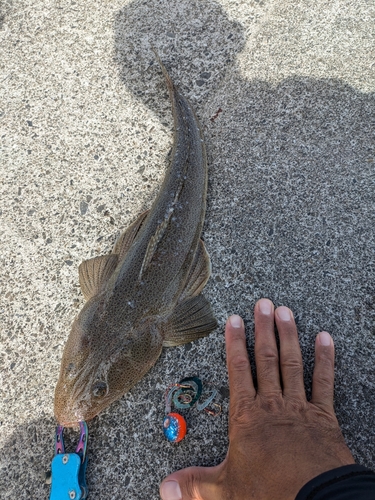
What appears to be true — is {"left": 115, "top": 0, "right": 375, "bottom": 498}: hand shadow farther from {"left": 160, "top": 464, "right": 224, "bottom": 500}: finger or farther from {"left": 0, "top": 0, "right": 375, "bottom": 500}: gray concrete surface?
{"left": 160, "top": 464, "right": 224, "bottom": 500}: finger

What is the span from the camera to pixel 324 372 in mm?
2758

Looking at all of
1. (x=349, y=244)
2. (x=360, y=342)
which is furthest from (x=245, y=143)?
(x=360, y=342)

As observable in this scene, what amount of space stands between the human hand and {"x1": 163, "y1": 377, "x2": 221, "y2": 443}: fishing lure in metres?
0.19

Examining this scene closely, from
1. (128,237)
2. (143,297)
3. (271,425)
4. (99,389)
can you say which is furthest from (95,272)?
(271,425)

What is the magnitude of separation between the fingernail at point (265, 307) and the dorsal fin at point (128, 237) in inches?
43.7

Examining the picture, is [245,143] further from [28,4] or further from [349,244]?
[28,4]

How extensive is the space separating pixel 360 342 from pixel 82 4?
4212 millimetres

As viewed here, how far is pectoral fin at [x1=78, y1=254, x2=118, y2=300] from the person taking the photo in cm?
312

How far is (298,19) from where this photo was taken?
3.96 metres

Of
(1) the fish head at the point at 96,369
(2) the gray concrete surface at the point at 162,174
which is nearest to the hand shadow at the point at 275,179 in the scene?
(2) the gray concrete surface at the point at 162,174

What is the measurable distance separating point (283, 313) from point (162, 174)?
→ 1.60m

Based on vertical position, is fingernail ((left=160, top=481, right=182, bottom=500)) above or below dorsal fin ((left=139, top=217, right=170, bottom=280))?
below

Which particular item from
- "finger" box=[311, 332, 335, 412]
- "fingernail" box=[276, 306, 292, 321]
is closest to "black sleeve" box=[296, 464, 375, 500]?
"finger" box=[311, 332, 335, 412]

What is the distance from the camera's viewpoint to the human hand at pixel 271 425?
90.7 inches
